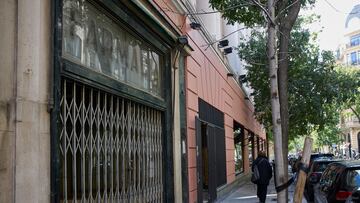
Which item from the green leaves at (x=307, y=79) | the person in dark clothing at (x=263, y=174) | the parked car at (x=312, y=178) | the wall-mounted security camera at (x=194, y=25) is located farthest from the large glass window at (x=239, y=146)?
the wall-mounted security camera at (x=194, y=25)

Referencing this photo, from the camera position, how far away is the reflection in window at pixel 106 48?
5.83 meters

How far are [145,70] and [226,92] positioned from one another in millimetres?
11779

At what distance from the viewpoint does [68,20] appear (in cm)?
570

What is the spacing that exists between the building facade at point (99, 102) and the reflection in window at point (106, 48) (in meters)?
0.01

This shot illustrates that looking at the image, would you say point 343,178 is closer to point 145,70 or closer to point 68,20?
point 145,70

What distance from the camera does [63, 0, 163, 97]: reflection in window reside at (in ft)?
19.1

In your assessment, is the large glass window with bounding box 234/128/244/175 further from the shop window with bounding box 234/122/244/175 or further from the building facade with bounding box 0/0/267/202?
the building facade with bounding box 0/0/267/202

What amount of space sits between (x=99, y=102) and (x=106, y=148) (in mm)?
619

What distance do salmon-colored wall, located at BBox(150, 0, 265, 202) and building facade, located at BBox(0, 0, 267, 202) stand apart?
6 centimetres

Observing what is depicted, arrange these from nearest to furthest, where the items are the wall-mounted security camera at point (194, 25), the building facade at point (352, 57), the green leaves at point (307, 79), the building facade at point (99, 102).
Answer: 1. the building facade at point (99, 102)
2. the wall-mounted security camera at point (194, 25)
3. the green leaves at point (307, 79)
4. the building facade at point (352, 57)

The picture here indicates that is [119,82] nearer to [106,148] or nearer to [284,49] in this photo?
[106,148]

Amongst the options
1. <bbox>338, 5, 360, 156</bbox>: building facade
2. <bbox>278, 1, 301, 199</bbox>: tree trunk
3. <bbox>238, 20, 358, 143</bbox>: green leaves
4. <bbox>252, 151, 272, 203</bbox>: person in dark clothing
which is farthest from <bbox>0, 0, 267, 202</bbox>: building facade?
<bbox>338, 5, 360, 156</bbox>: building facade

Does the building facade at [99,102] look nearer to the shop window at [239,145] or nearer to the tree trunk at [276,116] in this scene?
the tree trunk at [276,116]

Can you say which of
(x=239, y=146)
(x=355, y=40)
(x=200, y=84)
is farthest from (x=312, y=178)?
(x=355, y=40)
